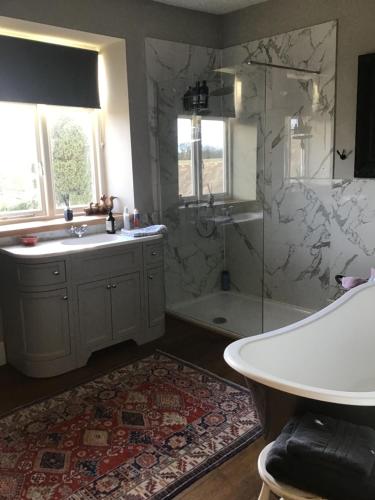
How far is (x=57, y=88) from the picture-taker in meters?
3.53

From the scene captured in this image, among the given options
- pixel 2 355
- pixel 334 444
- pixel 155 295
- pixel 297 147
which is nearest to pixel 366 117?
pixel 297 147

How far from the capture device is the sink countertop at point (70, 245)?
2.98 m

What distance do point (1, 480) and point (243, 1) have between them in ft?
12.6

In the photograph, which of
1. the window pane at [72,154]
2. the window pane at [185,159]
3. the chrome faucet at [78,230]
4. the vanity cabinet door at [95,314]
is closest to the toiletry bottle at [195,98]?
the window pane at [185,159]

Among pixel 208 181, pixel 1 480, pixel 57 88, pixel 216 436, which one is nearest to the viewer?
pixel 1 480

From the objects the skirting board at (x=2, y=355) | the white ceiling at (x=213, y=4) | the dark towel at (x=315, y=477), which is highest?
the white ceiling at (x=213, y=4)

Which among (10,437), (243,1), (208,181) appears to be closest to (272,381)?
(10,437)

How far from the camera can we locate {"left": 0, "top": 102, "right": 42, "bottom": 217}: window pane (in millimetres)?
3447

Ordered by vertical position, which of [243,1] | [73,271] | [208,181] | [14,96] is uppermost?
[243,1]

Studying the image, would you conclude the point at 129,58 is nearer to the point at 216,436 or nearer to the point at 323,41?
the point at 323,41

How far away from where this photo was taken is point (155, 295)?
3611 mm

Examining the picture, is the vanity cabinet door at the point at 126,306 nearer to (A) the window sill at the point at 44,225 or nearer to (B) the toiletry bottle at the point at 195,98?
(A) the window sill at the point at 44,225

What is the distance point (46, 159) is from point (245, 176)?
1.68 metres

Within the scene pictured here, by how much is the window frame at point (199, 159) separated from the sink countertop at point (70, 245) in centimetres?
80
